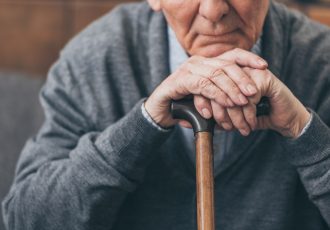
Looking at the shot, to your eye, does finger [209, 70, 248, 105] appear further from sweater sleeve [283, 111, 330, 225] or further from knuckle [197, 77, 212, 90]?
sweater sleeve [283, 111, 330, 225]

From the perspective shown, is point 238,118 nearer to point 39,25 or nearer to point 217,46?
point 217,46

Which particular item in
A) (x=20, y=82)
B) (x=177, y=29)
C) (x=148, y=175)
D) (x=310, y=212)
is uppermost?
(x=177, y=29)

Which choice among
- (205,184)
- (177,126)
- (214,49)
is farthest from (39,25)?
(205,184)

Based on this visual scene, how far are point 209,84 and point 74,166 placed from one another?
34cm

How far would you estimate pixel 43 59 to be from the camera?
2.85m

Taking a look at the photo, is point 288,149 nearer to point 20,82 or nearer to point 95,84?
point 95,84

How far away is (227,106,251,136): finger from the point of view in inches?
52.0

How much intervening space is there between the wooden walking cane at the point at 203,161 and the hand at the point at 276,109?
0.06 m

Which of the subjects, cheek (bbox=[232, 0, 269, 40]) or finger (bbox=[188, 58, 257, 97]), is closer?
finger (bbox=[188, 58, 257, 97])

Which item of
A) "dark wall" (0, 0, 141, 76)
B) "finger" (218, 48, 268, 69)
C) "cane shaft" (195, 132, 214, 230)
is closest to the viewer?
"cane shaft" (195, 132, 214, 230)

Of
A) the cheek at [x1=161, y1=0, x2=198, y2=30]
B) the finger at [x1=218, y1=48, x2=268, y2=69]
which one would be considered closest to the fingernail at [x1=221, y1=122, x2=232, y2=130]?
the finger at [x1=218, y1=48, x2=268, y2=69]

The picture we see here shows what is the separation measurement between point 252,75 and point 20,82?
37.1 inches

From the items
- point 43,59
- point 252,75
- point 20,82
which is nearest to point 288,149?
point 252,75

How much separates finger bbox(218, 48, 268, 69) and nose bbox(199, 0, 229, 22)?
7 cm
